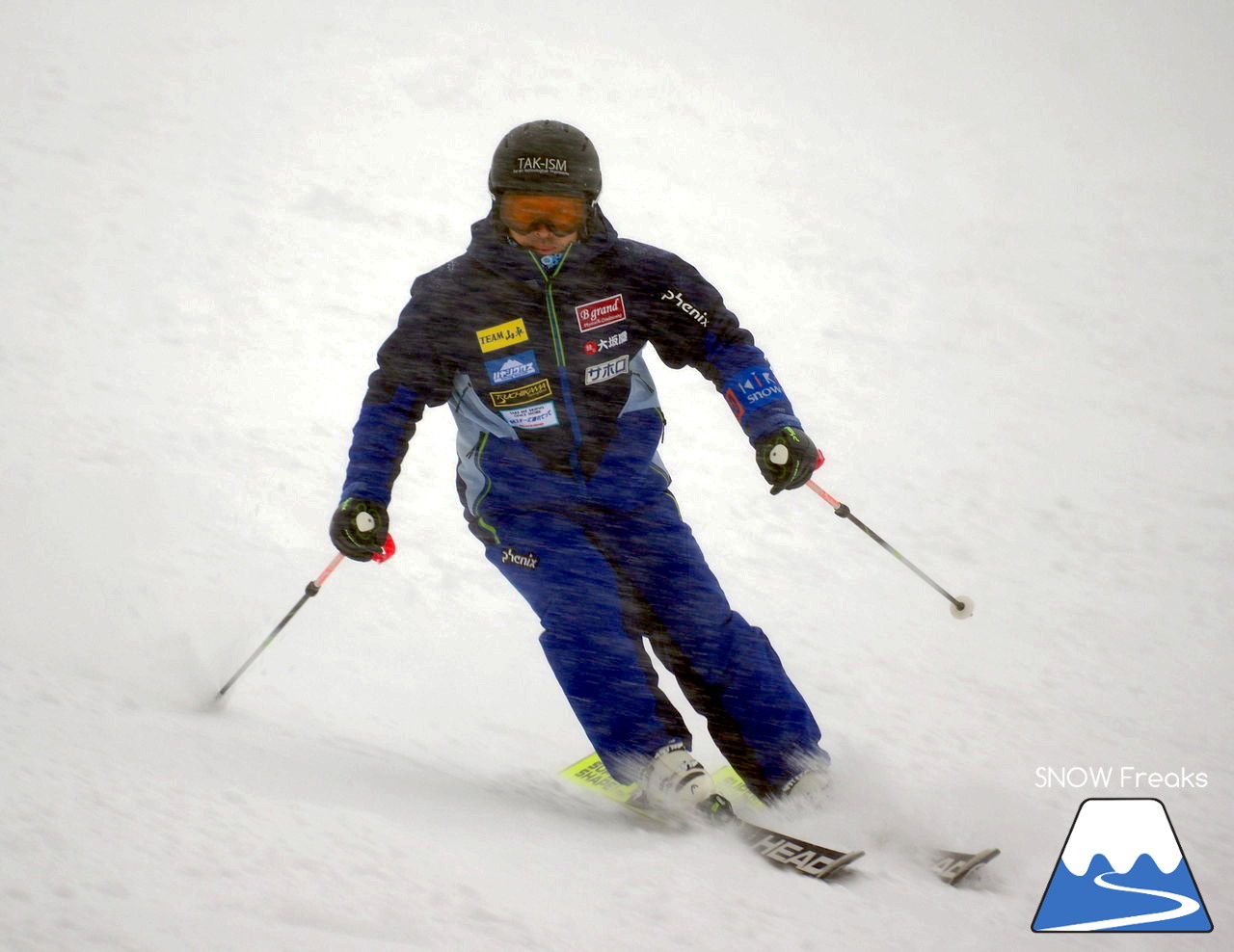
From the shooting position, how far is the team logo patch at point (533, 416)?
334 centimetres

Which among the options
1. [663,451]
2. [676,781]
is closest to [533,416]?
[676,781]

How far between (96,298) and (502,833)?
5.96 m

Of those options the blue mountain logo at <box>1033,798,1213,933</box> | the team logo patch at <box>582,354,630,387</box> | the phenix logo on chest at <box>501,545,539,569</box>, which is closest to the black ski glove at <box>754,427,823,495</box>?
the team logo patch at <box>582,354,630,387</box>

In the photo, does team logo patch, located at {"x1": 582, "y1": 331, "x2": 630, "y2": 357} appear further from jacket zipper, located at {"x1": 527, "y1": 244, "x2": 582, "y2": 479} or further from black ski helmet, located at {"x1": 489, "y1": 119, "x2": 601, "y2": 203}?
black ski helmet, located at {"x1": 489, "y1": 119, "x2": 601, "y2": 203}

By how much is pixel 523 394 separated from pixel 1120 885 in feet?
6.92

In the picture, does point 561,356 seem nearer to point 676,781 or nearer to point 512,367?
point 512,367

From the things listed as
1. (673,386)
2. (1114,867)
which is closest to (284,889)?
(1114,867)

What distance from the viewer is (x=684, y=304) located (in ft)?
11.3

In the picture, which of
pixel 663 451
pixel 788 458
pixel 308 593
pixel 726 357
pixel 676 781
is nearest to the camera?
pixel 676 781

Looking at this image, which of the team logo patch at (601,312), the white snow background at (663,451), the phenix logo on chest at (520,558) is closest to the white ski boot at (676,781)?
the white snow background at (663,451)

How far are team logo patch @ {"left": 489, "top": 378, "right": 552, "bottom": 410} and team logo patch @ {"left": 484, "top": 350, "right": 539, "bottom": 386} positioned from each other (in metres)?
0.03

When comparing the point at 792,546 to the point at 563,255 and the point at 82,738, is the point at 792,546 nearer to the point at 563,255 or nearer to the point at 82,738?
the point at 563,255

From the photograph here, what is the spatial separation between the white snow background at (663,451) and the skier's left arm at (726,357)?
1103 millimetres

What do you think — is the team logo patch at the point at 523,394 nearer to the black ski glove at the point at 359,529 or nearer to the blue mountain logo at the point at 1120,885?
the black ski glove at the point at 359,529
